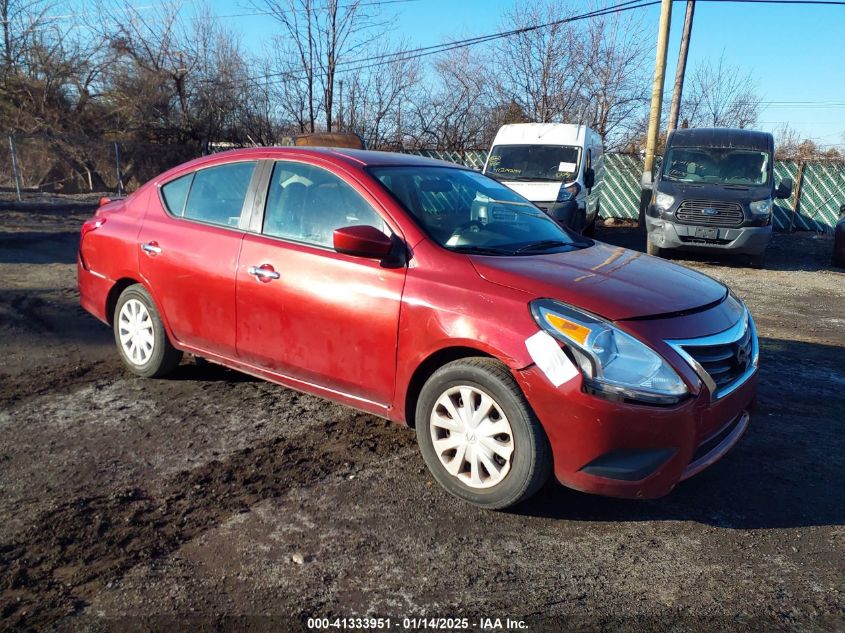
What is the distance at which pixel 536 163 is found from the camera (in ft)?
42.7

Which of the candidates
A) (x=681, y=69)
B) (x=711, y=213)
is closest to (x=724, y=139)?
(x=711, y=213)

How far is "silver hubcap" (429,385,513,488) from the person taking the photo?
3152 mm

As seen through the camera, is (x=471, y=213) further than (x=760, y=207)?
No

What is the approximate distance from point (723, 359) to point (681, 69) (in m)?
17.9

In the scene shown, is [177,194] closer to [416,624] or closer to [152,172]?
[416,624]

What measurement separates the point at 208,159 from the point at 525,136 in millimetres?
9729

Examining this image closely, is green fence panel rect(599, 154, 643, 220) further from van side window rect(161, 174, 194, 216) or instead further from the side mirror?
the side mirror

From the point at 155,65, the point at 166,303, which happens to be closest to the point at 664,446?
the point at 166,303

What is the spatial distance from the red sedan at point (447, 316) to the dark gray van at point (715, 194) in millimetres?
7863

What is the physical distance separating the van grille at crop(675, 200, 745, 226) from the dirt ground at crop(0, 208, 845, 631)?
22.9 ft

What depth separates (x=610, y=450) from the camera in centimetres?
293

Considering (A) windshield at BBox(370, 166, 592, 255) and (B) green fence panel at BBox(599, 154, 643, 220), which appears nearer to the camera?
(A) windshield at BBox(370, 166, 592, 255)

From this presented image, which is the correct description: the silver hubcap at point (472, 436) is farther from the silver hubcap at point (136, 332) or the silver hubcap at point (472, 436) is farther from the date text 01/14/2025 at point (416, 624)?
the silver hubcap at point (136, 332)

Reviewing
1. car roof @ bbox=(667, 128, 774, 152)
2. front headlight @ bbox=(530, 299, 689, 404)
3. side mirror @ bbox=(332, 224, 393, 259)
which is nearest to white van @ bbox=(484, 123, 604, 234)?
car roof @ bbox=(667, 128, 774, 152)
